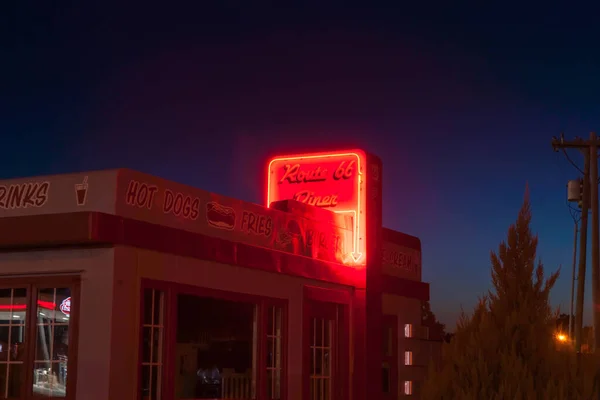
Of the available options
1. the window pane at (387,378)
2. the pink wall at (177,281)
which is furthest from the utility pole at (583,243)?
the pink wall at (177,281)

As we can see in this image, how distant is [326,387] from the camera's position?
17.0 meters

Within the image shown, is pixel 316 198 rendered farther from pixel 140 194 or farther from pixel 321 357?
pixel 140 194

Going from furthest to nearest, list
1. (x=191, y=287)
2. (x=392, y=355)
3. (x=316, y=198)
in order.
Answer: (x=392, y=355) < (x=316, y=198) < (x=191, y=287)

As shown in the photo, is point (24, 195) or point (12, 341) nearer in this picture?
point (12, 341)

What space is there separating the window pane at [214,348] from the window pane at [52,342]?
1.73 metres

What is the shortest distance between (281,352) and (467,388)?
7.81 meters

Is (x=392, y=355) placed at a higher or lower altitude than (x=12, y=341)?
lower

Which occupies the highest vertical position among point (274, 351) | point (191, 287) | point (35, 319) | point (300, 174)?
point (300, 174)

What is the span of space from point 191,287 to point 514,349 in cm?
630

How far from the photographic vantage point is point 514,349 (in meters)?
7.98

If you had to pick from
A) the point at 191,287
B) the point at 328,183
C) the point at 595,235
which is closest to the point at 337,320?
the point at 328,183

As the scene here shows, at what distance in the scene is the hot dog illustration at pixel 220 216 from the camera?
13.9m

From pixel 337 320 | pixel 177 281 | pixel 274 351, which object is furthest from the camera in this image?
pixel 337 320

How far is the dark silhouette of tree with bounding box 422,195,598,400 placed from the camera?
7.81 meters
